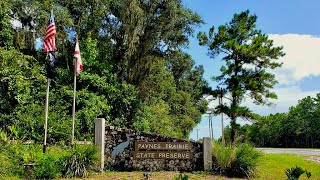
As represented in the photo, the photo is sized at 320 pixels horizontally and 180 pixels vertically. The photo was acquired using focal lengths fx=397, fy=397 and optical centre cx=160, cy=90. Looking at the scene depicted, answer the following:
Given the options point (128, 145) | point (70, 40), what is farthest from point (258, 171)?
point (70, 40)

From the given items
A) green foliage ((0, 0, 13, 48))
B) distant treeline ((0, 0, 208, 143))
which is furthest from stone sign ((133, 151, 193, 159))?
green foliage ((0, 0, 13, 48))

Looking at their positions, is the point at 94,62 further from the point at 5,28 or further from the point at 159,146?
the point at 159,146

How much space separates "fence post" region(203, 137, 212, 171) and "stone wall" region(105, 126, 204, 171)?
154 millimetres

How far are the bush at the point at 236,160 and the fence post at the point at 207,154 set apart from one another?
0.21 m

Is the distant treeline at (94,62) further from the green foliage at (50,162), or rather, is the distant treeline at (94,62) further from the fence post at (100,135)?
the green foliage at (50,162)

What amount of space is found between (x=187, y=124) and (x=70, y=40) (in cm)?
1225

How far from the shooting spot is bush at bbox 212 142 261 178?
11.9 meters

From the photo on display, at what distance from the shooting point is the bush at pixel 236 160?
469 inches

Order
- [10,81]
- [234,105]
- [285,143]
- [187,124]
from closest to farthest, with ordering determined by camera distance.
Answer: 1. [10,81]
2. [234,105]
3. [187,124]
4. [285,143]

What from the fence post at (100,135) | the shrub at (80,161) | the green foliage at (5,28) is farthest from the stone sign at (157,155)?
the green foliage at (5,28)

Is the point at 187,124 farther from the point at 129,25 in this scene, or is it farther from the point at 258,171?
the point at 258,171

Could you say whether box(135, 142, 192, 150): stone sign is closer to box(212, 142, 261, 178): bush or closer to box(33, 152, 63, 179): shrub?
box(212, 142, 261, 178): bush

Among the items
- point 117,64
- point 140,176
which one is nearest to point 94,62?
point 117,64

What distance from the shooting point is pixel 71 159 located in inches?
431
